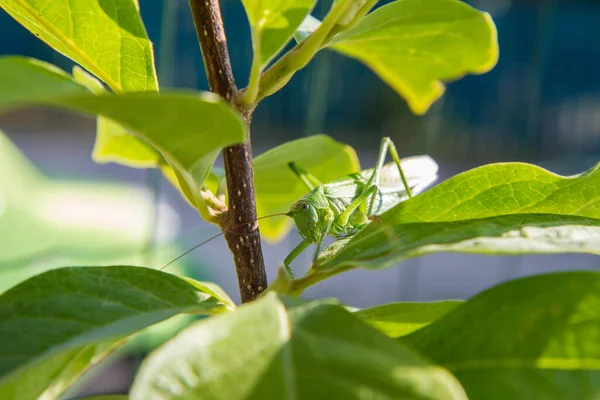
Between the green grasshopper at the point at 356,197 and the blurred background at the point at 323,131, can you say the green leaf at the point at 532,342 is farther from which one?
the blurred background at the point at 323,131

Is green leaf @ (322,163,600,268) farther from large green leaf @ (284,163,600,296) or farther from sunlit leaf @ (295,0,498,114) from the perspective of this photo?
sunlit leaf @ (295,0,498,114)

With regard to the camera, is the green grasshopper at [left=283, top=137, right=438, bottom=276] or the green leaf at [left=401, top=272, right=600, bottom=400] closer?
the green leaf at [left=401, top=272, right=600, bottom=400]

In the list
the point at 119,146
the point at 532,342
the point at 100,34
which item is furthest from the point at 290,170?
the point at 532,342

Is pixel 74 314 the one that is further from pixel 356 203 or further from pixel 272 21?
pixel 356 203

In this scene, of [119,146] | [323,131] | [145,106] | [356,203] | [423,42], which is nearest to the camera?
[145,106]

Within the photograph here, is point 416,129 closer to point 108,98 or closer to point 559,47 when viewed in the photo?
point 559,47

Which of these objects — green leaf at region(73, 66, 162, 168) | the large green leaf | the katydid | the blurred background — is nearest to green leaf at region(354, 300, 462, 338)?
the large green leaf
